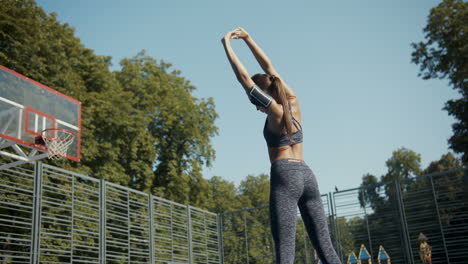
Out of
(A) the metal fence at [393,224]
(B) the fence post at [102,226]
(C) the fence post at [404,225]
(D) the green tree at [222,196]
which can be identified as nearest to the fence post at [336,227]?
(A) the metal fence at [393,224]

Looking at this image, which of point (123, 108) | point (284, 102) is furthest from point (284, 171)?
point (123, 108)

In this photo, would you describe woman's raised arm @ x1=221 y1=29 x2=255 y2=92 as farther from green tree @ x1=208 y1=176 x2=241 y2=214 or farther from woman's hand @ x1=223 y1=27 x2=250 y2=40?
green tree @ x1=208 y1=176 x2=241 y2=214

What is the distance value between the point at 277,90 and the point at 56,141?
7.88 meters

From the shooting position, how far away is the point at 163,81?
23.5m

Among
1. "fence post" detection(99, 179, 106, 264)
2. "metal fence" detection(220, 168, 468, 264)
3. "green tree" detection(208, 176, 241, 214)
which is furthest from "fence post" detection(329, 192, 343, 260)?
"green tree" detection(208, 176, 241, 214)

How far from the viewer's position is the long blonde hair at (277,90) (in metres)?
2.45

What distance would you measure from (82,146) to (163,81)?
7701 mm

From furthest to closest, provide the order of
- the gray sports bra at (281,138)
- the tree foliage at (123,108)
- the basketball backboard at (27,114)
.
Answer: the tree foliage at (123,108) → the basketball backboard at (27,114) → the gray sports bra at (281,138)

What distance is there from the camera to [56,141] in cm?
940

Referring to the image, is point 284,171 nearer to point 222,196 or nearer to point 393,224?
point 393,224

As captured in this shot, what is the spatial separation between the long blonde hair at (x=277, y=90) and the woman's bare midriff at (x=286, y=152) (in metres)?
0.07

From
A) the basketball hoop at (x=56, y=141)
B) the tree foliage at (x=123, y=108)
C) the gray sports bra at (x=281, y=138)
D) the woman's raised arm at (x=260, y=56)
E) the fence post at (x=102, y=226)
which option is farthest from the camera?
the tree foliage at (x=123, y=108)

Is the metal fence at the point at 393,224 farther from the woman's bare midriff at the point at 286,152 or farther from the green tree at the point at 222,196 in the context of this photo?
the green tree at the point at 222,196

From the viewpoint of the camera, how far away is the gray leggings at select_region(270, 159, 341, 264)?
237cm
